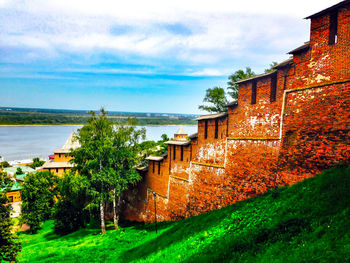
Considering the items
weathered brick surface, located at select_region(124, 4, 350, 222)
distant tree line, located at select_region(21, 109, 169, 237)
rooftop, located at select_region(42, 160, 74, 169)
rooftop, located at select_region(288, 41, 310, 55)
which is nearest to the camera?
weathered brick surface, located at select_region(124, 4, 350, 222)

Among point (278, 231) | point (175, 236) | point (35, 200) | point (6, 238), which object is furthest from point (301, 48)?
point (35, 200)

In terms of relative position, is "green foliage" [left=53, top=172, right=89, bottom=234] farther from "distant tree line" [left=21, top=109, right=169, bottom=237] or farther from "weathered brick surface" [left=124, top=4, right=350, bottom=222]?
"weathered brick surface" [left=124, top=4, right=350, bottom=222]

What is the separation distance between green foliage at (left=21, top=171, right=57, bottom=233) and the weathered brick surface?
19.7m

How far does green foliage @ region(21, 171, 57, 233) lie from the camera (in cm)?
2608

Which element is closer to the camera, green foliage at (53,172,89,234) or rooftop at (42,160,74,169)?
green foliage at (53,172,89,234)

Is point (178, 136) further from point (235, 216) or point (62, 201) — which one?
point (235, 216)

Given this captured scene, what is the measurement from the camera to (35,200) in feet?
87.9

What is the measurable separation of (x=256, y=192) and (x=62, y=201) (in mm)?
19542

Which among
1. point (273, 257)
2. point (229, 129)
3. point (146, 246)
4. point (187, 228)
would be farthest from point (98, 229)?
point (273, 257)

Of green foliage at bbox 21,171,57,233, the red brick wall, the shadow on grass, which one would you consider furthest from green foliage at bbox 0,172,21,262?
green foliage at bbox 21,171,57,233

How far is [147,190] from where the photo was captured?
1780 centimetres

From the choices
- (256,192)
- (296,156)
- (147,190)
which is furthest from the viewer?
(147,190)

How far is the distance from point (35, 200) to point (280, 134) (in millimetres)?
27143

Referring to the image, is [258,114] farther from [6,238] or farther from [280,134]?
[6,238]
